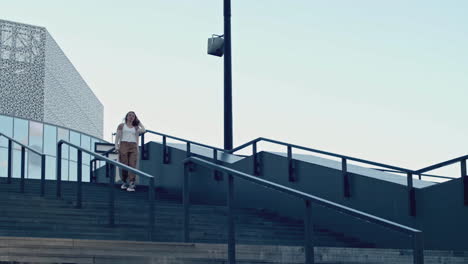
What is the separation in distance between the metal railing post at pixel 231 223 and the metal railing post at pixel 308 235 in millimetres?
966

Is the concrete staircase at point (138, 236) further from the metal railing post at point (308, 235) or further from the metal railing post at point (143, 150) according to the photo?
the metal railing post at point (143, 150)

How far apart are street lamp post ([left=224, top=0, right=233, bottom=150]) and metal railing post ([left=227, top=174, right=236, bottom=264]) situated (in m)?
7.82

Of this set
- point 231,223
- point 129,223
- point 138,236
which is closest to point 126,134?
point 129,223

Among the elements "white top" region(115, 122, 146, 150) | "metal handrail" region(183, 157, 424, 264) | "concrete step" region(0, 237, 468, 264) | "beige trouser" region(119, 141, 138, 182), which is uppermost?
"white top" region(115, 122, 146, 150)

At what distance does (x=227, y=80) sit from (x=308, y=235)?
9.62 metres

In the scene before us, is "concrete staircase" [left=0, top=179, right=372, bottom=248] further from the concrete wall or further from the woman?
the woman

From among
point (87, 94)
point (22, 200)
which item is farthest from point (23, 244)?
point (87, 94)

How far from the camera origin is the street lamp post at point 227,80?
15.7 m

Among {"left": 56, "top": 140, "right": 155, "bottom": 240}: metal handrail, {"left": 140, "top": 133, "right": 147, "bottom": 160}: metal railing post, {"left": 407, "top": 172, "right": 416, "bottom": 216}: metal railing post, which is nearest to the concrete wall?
{"left": 407, "top": 172, "right": 416, "bottom": 216}: metal railing post

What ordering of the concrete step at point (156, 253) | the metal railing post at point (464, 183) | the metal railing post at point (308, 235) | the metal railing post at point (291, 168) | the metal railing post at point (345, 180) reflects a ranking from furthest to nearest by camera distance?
the metal railing post at point (291, 168), the metal railing post at point (345, 180), the metal railing post at point (464, 183), the concrete step at point (156, 253), the metal railing post at point (308, 235)

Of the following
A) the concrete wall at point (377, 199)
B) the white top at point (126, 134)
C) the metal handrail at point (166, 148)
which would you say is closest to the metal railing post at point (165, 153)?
the metal handrail at point (166, 148)

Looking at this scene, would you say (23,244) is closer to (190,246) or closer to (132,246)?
(132,246)

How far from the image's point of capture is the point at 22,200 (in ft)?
34.5

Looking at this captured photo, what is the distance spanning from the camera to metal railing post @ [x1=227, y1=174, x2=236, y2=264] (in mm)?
7336
